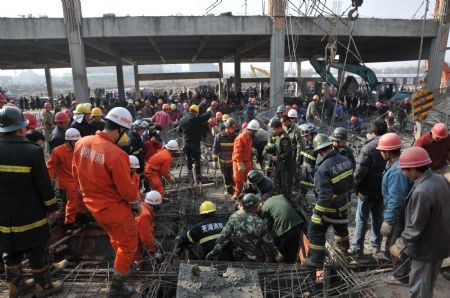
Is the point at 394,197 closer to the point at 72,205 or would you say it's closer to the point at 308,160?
the point at 308,160

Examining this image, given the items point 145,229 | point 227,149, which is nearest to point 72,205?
point 145,229

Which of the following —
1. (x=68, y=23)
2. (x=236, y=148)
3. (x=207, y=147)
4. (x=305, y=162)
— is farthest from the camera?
(x=68, y=23)

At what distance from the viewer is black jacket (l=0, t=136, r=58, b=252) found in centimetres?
293

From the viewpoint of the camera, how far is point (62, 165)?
5035 mm

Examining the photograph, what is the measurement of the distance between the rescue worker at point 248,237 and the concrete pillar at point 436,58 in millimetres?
14658

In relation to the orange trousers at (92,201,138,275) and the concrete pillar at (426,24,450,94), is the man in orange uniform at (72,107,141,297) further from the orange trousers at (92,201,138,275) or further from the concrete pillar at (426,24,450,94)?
the concrete pillar at (426,24,450,94)

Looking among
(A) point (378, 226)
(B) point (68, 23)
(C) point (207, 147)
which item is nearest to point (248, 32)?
(C) point (207, 147)

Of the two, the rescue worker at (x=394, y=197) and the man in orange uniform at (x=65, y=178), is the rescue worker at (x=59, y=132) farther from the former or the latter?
the rescue worker at (x=394, y=197)

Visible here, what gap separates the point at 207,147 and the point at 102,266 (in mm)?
6660

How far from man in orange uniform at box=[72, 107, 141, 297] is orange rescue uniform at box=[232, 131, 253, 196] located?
11.7ft

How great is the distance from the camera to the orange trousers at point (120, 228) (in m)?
3.16

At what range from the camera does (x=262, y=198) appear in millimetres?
5320


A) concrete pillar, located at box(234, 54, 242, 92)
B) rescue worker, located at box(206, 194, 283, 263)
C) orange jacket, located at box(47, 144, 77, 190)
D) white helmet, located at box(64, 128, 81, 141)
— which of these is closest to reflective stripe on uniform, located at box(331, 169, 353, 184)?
rescue worker, located at box(206, 194, 283, 263)

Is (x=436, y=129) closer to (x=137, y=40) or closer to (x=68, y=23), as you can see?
(x=68, y=23)
